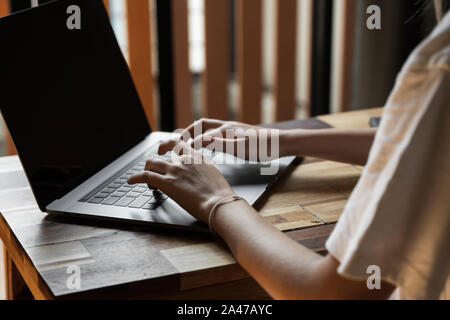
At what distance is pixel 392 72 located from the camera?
2277 millimetres

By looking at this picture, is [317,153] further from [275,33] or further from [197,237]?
[275,33]

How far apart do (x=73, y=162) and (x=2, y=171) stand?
0.21m

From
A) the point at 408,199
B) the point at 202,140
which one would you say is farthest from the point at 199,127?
the point at 408,199

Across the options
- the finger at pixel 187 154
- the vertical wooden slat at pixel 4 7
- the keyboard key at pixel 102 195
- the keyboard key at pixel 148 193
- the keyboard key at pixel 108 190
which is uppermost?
the vertical wooden slat at pixel 4 7

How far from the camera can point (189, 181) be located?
877mm

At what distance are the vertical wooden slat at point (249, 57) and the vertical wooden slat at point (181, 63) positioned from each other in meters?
Answer: 0.23

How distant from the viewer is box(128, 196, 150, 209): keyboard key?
905mm

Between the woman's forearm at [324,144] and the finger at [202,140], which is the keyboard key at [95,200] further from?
the woman's forearm at [324,144]

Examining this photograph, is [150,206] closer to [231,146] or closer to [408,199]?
[231,146]

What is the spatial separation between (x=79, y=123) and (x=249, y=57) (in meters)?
1.23

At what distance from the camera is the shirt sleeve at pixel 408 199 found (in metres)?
0.57

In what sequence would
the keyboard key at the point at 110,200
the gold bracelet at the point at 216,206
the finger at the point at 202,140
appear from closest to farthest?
the gold bracelet at the point at 216,206
the keyboard key at the point at 110,200
the finger at the point at 202,140

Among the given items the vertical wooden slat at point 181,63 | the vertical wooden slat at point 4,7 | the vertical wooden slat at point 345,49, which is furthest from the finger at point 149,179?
the vertical wooden slat at point 345,49

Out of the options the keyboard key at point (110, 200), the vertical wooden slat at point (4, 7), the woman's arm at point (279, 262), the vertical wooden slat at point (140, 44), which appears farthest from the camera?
the vertical wooden slat at point (140, 44)
